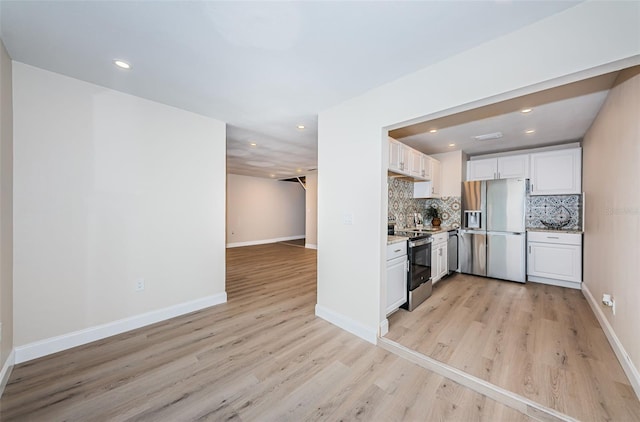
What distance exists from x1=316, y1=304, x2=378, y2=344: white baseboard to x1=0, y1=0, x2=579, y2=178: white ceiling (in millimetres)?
2341

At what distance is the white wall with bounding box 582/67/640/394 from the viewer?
1686 millimetres

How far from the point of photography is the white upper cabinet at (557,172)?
3.82m

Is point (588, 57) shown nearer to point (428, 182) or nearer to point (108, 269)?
point (428, 182)

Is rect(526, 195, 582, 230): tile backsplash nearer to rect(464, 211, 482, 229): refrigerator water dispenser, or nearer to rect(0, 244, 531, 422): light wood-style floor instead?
rect(464, 211, 482, 229): refrigerator water dispenser

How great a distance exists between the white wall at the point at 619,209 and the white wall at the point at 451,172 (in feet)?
5.60

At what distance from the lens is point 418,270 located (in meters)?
3.06

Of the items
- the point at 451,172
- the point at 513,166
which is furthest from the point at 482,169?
the point at 451,172

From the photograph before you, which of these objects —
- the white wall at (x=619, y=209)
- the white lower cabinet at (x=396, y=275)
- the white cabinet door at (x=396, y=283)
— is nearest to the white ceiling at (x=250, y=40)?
the white wall at (x=619, y=209)

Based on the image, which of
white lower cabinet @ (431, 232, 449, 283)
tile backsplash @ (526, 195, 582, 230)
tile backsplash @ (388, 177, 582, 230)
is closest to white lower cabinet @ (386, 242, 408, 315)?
white lower cabinet @ (431, 232, 449, 283)

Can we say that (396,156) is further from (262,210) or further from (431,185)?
(262,210)

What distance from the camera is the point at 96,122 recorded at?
7.52 feet

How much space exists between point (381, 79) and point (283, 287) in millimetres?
3185

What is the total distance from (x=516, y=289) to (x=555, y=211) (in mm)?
1790

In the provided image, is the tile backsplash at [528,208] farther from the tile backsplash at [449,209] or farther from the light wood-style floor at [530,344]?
the light wood-style floor at [530,344]
